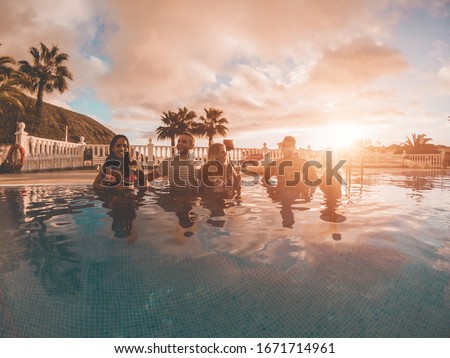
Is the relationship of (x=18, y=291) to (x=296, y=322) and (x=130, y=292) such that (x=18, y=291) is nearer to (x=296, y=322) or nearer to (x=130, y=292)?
(x=130, y=292)

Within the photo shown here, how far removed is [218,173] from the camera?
771 centimetres

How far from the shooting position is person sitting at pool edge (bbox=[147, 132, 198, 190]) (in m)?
6.79

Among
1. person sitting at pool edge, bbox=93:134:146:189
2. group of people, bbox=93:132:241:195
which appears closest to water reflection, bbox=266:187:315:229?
group of people, bbox=93:132:241:195

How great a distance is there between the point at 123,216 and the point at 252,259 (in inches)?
100

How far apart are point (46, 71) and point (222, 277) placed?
3821cm

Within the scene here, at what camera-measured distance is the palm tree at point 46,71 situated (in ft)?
105

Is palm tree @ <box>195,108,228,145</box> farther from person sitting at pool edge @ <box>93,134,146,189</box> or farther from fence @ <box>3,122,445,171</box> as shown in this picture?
person sitting at pool edge @ <box>93,134,146,189</box>

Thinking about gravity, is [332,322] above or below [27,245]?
below

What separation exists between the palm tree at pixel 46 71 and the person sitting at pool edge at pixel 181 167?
32188 mm

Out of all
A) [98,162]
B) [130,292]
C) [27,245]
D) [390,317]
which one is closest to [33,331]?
[130,292]

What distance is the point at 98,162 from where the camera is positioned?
17.7 meters

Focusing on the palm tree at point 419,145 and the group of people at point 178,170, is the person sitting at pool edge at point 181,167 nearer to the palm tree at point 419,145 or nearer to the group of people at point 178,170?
the group of people at point 178,170

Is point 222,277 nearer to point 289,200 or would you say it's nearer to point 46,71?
point 289,200

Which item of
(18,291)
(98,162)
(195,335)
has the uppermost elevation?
(98,162)
